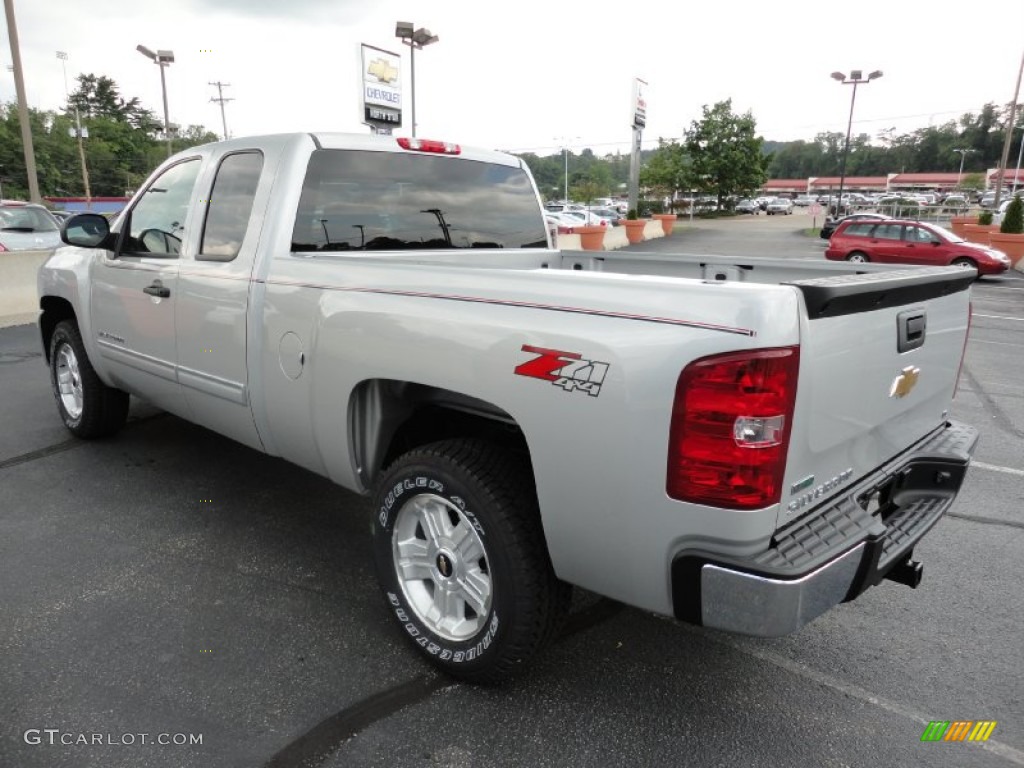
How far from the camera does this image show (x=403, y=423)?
287 cm

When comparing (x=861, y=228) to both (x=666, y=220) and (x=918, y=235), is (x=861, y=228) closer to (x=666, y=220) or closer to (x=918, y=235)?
(x=918, y=235)

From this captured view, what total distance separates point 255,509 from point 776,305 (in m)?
3.25

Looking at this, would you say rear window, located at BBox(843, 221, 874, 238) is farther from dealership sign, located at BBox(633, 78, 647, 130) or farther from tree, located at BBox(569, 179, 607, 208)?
tree, located at BBox(569, 179, 607, 208)

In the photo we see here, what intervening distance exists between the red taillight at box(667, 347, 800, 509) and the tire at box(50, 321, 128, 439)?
4.29m

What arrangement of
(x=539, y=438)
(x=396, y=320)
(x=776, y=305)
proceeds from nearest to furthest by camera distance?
(x=776, y=305)
(x=539, y=438)
(x=396, y=320)

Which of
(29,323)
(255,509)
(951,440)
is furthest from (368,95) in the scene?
(951,440)

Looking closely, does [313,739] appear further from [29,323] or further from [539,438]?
[29,323]

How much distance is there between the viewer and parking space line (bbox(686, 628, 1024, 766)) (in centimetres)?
226

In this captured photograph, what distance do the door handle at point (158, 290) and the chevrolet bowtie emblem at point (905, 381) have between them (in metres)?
3.31

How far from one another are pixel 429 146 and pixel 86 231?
2116 millimetres

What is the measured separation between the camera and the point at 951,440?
9.18ft

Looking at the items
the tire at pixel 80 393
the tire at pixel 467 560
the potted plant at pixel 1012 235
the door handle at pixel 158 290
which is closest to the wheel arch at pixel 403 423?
the tire at pixel 467 560

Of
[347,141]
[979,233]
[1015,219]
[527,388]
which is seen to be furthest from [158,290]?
[979,233]

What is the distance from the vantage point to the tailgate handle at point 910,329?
2.21 metres
